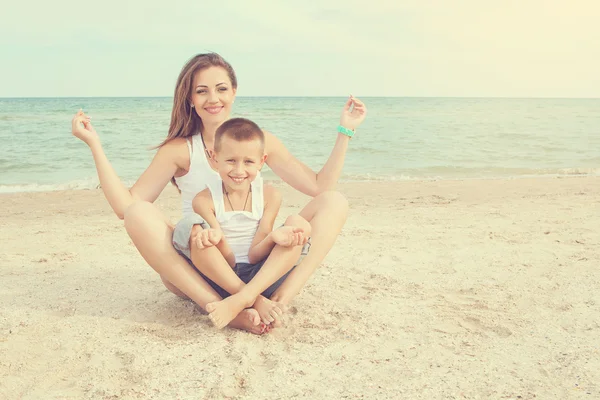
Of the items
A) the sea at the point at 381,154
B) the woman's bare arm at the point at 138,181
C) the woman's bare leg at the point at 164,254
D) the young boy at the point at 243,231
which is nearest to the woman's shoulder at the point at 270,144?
the young boy at the point at 243,231

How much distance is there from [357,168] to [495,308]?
802 cm

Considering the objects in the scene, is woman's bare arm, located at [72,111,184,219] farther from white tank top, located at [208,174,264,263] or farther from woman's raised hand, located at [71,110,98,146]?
white tank top, located at [208,174,264,263]

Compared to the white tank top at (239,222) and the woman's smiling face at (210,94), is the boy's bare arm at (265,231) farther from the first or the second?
the woman's smiling face at (210,94)

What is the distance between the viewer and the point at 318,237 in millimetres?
3059

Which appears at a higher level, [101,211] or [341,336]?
[341,336]

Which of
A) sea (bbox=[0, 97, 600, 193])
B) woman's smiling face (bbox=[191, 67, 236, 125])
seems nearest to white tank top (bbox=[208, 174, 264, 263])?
woman's smiling face (bbox=[191, 67, 236, 125])

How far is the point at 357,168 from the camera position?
1123 centimetres

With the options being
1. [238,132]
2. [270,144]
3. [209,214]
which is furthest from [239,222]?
[270,144]

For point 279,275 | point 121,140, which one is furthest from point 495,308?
point 121,140

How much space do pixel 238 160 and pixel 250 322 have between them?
839 mm

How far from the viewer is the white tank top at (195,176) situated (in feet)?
10.7

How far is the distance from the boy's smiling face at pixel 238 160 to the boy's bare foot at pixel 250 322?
67 centimetres

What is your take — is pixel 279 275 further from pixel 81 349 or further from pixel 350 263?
pixel 350 263

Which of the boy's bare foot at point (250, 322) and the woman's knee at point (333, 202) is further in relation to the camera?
the woman's knee at point (333, 202)
